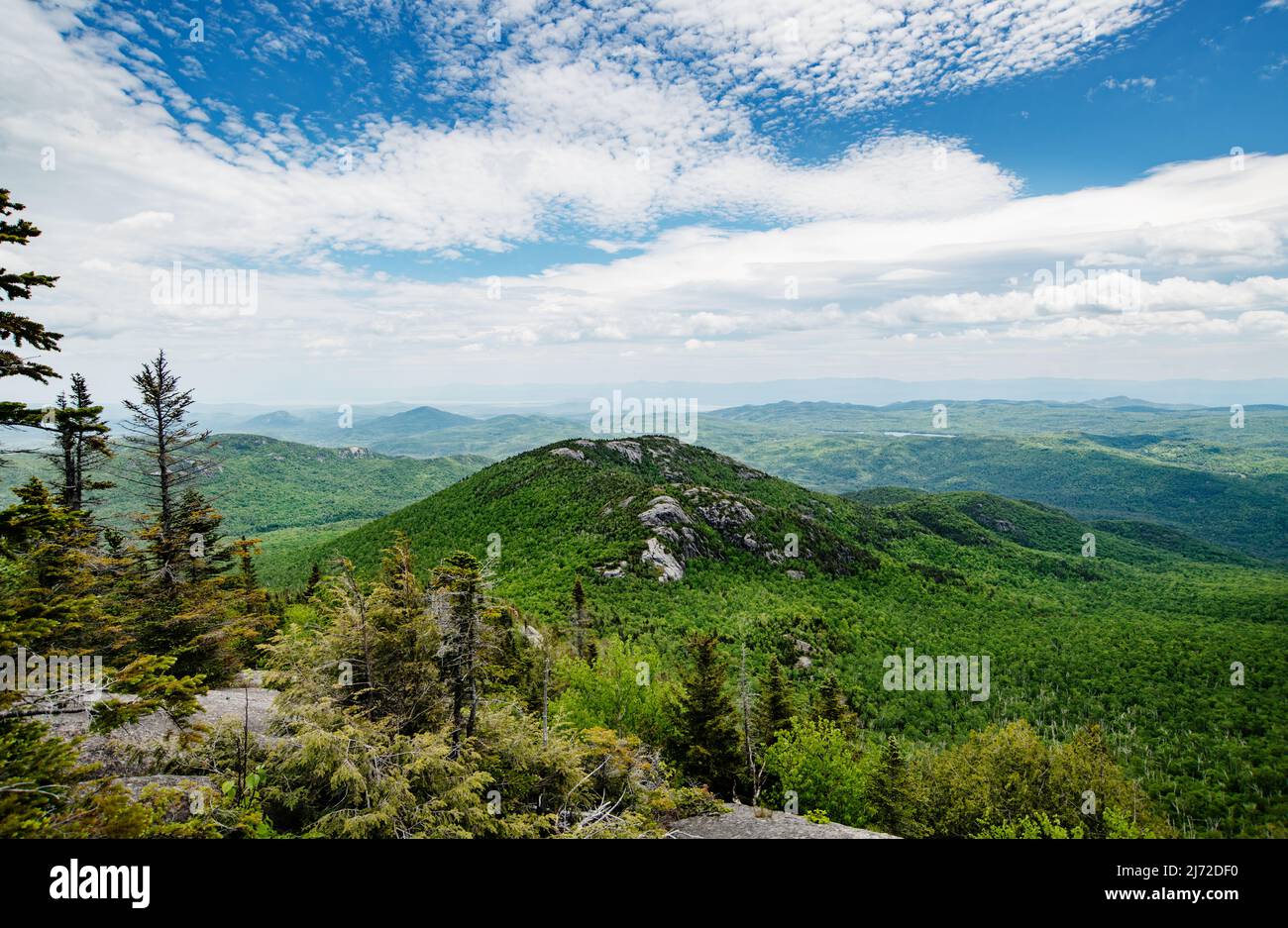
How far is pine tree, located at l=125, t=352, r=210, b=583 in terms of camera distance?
2203 cm

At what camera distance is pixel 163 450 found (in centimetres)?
2238

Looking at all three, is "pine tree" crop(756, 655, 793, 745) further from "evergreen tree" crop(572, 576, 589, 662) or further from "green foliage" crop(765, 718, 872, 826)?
"evergreen tree" crop(572, 576, 589, 662)

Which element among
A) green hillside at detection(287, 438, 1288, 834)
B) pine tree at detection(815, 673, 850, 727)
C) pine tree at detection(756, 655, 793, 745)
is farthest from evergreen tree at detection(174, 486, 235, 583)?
pine tree at detection(815, 673, 850, 727)

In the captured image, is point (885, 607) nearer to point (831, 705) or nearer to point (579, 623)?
point (831, 705)

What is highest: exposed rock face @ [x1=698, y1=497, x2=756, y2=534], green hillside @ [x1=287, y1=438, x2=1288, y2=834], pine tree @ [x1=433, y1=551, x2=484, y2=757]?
pine tree @ [x1=433, y1=551, x2=484, y2=757]

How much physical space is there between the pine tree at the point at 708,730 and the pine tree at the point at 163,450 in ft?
79.8

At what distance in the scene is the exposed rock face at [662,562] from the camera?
225 ft

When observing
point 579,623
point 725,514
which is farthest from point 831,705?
point 725,514

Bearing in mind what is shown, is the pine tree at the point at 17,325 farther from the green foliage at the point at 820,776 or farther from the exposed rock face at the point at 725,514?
the exposed rock face at the point at 725,514

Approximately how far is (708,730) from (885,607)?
55710 millimetres

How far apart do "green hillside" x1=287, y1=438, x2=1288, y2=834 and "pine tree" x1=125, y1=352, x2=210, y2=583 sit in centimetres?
2268

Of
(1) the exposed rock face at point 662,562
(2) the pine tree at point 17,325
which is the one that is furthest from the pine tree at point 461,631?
(1) the exposed rock face at point 662,562
